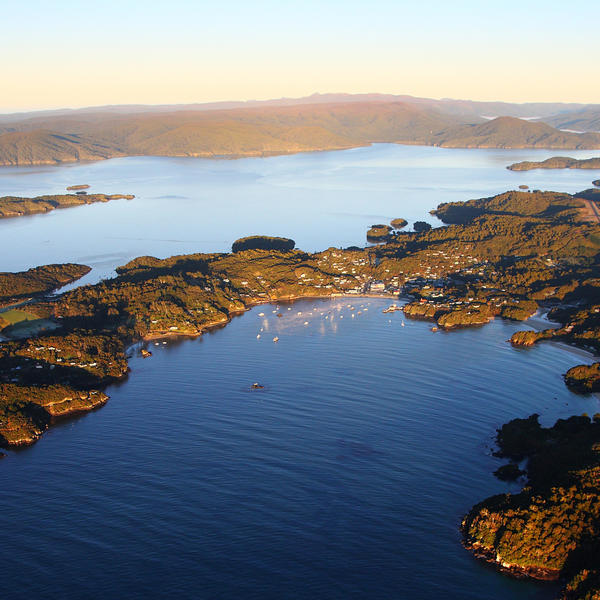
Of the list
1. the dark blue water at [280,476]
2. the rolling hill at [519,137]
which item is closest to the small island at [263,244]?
the dark blue water at [280,476]

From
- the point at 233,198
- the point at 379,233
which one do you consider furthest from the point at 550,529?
the point at 233,198

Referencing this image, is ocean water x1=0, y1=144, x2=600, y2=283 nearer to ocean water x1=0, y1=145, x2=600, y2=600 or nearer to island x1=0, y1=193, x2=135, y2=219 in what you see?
island x1=0, y1=193, x2=135, y2=219

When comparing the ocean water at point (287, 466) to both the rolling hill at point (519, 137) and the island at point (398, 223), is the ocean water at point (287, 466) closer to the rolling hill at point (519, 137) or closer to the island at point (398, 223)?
the island at point (398, 223)

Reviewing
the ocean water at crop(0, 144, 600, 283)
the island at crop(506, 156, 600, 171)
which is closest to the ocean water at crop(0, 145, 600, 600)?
the ocean water at crop(0, 144, 600, 283)

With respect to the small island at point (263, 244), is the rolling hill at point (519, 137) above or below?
above

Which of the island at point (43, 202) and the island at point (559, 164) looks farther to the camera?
the island at point (559, 164)

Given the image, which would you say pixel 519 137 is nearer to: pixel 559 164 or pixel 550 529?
pixel 559 164

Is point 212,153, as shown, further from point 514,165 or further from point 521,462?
point 521,462
